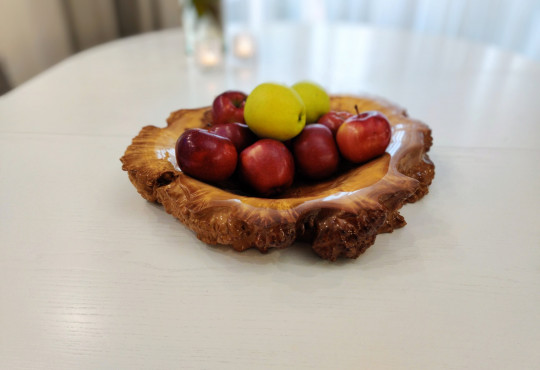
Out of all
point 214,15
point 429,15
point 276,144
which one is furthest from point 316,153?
point 429,15

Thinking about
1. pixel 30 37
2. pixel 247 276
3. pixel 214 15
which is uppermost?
pixel 214 15

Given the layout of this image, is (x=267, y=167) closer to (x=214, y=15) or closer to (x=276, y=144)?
(x=276, y=144)

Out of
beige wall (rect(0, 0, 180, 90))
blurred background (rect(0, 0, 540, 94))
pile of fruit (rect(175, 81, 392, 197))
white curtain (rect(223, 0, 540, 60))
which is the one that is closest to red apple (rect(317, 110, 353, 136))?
pile of fruit (rect(175, 81, 392, 197))

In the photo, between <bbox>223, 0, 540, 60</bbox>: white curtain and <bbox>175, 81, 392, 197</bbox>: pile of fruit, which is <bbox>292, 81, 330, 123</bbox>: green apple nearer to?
<bbox>175, 81, 392, 197</bbox>: pile of fruit

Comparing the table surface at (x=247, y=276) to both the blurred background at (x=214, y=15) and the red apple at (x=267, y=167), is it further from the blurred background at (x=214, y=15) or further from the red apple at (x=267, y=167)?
the blurred background at (x=214, y=15)

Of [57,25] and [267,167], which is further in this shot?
[57,25]

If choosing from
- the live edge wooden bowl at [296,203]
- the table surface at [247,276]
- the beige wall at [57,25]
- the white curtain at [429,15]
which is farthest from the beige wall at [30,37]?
the live edge wooden bowl at [296,203]

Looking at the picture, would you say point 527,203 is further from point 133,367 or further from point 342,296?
point 133,367
